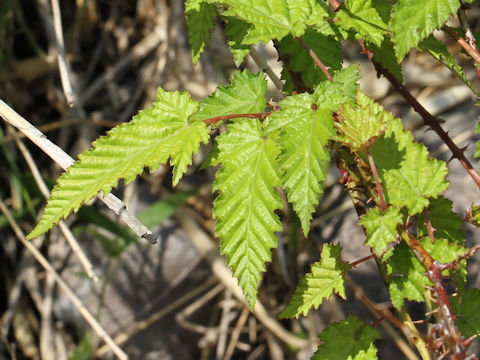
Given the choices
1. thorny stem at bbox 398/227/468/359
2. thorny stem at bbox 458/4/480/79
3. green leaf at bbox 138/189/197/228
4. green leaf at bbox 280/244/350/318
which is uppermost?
green leaf at bbox 138/189/197/228

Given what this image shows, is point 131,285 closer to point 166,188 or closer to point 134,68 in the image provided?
point 166,188

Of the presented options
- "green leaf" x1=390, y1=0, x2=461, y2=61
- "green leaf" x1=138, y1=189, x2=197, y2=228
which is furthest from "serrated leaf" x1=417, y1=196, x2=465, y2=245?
"green leaf" x1=138, y1=189, x2=197, y2=228

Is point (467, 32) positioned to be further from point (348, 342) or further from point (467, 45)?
point (348, 342)

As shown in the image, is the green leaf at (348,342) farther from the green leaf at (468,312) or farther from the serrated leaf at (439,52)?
the serrated leaf at (439,52)

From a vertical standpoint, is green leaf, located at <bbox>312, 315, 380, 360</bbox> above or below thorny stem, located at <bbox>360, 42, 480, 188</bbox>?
below

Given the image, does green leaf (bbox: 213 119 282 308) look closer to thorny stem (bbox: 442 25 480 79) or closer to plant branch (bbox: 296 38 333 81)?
plant branch (bbox: 296 38 333 81)

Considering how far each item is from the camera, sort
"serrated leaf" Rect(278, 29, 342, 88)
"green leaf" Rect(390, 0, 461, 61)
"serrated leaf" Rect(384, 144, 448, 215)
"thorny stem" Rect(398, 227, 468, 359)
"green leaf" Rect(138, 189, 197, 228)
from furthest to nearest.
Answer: "green leaf" Rect(138, 189, 197, 228), "serrated leaf" Rect(278, 29, 342, 88), "serrated leaf" Rect(384, 144, 448, 215), "green leaf" Rect(390, 0, 461, 61), "thorny stem" Rect(398, 227, 468, 359)

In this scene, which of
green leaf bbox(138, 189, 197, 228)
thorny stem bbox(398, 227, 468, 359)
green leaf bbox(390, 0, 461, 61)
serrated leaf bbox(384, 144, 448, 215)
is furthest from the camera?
green leaf bbox(138, 189, 197, 228)

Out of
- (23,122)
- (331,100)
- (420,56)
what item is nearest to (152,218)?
(23,122)
